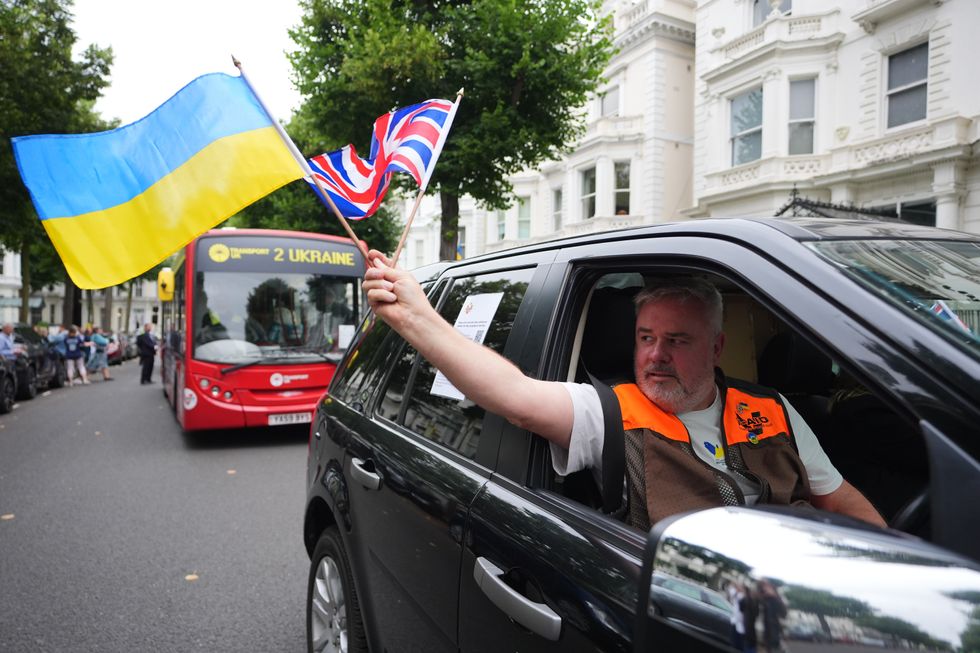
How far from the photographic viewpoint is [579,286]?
1840mm

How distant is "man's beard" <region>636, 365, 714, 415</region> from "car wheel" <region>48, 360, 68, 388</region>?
813 inches

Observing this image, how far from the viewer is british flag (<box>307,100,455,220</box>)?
2.50m

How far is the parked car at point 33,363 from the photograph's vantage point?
14734 millimetres

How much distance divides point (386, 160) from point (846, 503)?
2.09m

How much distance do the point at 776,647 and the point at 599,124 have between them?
911 inches

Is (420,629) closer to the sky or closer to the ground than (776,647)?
closer to the ground

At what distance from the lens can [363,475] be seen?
7.99 feet

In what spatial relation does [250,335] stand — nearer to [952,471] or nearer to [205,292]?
[205,292]

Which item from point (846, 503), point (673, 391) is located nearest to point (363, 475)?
point (673, 391)

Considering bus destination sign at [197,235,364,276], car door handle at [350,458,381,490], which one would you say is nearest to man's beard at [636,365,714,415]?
car door handle at [350,458,381,490]

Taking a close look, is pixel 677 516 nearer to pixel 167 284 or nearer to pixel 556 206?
pixel 167 284

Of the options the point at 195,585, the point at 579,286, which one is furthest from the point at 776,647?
the point at 195,585

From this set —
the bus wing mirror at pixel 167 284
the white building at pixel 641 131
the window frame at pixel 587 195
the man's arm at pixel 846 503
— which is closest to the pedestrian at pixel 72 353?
the bus wing mirror at pixel 167 284

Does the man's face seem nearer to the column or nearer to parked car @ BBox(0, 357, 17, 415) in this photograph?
the column
